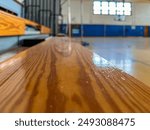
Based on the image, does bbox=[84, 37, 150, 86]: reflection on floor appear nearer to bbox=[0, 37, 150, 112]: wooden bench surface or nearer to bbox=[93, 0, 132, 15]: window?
bbox=[0, 37, 150, 112]: wooden bench surface

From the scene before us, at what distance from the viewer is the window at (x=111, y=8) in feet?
49.0

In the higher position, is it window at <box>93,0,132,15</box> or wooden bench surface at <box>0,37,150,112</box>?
window at <box>93,0,132,15</box>

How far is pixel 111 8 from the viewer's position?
15164mm

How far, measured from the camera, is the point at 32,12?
545cm

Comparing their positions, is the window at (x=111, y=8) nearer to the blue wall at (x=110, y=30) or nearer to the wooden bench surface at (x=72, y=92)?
the blue wall at (x=110, y=30)

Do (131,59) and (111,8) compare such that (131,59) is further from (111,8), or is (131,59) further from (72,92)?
(111,8)

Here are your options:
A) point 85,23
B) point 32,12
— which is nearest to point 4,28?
point 32,12

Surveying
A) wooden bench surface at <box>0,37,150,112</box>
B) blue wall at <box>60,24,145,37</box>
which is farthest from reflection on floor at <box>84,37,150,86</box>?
blue wall at <box>60,24,145,37</box>

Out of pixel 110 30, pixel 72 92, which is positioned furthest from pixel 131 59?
pixel 110 30

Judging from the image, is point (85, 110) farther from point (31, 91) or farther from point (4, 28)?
point (4, 28)

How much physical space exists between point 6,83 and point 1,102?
4.8 inches

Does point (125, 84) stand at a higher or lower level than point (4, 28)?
lower

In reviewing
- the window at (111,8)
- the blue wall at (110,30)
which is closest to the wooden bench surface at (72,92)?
the blue wall at (110,30)

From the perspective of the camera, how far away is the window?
49.0ft
